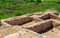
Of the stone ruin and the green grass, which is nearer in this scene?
the stone ruin

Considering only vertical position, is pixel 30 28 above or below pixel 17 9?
above

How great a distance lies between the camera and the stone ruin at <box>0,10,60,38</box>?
770cm

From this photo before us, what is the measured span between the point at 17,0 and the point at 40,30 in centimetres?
1243

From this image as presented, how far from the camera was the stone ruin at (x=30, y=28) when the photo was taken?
7.70 metres

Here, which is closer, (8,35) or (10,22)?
(8,35)

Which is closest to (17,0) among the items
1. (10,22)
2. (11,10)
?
(11,10)

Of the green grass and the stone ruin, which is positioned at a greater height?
the stone ruin

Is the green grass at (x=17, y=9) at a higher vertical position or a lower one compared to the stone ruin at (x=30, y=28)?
lower

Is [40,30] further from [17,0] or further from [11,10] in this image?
[17,0]

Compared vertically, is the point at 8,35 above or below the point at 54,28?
above

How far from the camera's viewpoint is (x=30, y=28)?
9.13m

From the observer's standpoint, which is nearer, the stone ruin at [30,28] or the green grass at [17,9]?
the stone ruin at [30,28]

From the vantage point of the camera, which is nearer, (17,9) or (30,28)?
(30,28)

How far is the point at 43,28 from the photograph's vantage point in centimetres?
1003
